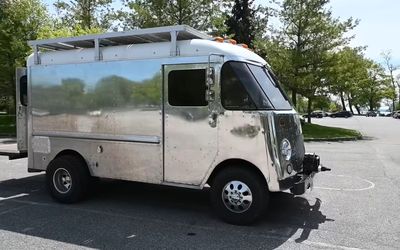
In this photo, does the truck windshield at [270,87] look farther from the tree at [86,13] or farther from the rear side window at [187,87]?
the tree at [86,13]

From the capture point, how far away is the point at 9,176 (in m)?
9.52

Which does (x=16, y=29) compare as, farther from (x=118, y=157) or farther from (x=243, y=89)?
(x=243, y=89)

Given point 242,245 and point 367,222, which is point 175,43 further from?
point 367,222

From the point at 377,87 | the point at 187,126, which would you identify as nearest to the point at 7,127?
the point at 187,126

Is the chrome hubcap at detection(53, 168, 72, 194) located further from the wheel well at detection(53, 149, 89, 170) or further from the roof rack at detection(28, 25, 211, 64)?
the roof rack at detection(28, 25, 211, 64)

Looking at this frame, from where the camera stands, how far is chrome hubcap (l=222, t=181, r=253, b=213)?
5.75 m

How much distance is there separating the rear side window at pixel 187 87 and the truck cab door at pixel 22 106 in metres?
3.30

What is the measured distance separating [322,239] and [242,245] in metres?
1.05

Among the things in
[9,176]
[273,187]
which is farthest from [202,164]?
[9,176]

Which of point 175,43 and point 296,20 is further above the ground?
point 296,20

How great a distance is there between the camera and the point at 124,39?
6.89 meters

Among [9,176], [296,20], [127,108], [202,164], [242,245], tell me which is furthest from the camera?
[296,20]

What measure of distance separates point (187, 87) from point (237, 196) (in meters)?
1.69

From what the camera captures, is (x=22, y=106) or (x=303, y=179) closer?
(x=303, y=179)
